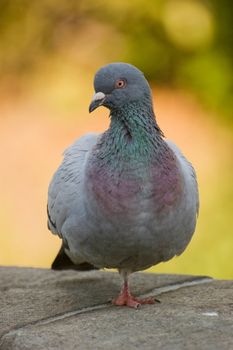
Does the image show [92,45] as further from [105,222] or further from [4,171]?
[105,222]

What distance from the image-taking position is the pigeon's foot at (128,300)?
5.07 m

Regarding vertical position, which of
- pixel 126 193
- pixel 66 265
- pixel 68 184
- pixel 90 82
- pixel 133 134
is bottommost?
pixel 66 265

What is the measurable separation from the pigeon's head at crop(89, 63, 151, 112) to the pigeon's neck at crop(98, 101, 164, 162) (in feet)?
0.18

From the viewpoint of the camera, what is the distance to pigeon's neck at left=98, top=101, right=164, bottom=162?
5012 millimetres

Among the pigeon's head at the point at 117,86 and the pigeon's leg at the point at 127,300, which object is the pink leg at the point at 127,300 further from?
the pigeon's head at the point at 117,86

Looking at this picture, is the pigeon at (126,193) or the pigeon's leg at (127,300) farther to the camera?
the pigeon's leg at (127,300)

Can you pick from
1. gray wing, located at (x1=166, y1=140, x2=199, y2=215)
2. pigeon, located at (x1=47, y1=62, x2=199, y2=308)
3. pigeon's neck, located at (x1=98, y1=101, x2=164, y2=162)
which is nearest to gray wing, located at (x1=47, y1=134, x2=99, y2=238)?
pigeon, located at (x1=47, y1=62, x2=199, y2=308)

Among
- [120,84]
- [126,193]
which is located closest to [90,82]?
[120,84]

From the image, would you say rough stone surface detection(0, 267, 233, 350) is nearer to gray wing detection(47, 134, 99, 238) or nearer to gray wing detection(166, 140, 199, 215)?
gray wing detection(47, 134, 99, 238)

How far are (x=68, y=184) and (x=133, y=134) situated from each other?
436mm

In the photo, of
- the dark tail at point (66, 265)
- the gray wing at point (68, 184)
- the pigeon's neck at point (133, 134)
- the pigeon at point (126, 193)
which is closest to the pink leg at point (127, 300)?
the pigeon at point (126, 193)

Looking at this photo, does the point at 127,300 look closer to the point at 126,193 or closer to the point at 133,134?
the point at 126,193

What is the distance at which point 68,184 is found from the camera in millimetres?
5133

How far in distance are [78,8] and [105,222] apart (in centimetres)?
632
